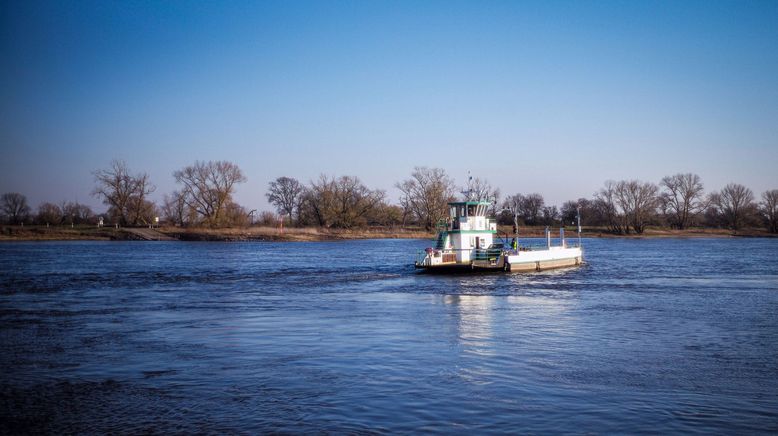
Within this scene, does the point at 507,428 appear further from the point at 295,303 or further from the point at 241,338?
the point at 295,303

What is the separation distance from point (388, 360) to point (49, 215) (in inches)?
4775

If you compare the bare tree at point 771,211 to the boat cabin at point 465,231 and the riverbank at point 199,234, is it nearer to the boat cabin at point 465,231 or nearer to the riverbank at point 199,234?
the riverbank at point 199,234

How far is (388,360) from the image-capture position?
1559 centimetres

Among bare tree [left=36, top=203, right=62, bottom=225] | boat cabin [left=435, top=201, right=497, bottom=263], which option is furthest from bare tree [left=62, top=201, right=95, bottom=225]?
boat cabin [left=435, top=201, right=497, bottom=263]

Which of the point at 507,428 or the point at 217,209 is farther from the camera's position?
the point at 217,209

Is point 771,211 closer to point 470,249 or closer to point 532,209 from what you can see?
point 532,209

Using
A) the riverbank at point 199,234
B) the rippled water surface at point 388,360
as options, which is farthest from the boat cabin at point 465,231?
the riverbank at point 199,234

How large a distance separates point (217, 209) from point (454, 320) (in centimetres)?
9251

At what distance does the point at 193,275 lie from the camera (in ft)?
139

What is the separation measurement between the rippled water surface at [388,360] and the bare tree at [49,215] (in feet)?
311

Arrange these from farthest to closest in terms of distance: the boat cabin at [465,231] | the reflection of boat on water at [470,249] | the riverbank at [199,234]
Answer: the riverbank at [199,234]
the boat cabin at [465,231]
the reflection of boat on water at [470,249]

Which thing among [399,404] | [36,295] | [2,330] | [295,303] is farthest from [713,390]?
[36,295]

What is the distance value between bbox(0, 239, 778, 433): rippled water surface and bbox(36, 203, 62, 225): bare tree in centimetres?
9491

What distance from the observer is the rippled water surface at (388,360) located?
11000 mm
